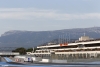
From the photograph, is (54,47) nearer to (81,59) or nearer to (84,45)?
(84,45)

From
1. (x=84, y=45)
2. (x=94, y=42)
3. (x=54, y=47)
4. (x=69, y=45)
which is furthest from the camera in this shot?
(x=54, y=47)

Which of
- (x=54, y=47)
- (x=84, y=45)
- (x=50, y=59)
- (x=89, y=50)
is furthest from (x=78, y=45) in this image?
(x=50, y=59)

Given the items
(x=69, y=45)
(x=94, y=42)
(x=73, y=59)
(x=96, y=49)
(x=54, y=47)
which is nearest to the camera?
(x=73, y=59)

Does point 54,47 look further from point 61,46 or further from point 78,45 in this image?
point 78,45

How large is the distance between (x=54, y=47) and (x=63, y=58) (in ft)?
394

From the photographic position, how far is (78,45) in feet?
451

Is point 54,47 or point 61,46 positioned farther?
point 54,47

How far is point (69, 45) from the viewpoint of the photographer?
504 feet

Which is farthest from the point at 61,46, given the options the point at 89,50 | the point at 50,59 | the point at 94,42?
the point at 50,59

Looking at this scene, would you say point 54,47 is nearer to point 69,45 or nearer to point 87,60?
point 69,45

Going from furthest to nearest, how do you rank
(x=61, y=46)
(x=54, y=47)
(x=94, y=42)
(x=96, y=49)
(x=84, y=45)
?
(x=54, y=47) < (x=61, y=46) < (x=84, y=45) < (x=94, y=42) < (x=96, y=49)

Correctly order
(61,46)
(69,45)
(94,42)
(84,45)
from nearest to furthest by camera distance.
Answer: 1. (94,42)
2. (84,45)
3. (69,45)
4. (61,46)

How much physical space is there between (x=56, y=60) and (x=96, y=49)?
165 ft

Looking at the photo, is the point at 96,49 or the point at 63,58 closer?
the point at 63,58
